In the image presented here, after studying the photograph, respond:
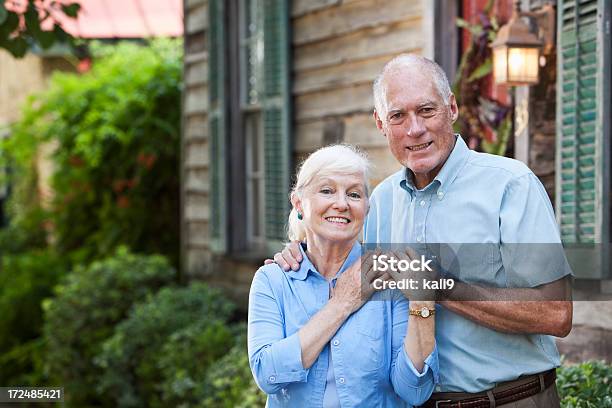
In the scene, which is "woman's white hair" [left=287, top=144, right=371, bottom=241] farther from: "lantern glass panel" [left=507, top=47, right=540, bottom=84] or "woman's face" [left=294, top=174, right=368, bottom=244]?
"lantern glass panel" [left=507, top=47, right=540, bottom=84]

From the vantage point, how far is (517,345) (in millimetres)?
2812

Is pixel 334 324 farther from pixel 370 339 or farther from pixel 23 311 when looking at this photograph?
pixel 23 311

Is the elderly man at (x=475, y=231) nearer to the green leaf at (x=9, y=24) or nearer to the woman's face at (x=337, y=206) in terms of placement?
the woman's face at (x=337, y=206)

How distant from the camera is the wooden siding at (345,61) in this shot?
618 cm

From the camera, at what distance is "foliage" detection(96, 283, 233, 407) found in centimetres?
743

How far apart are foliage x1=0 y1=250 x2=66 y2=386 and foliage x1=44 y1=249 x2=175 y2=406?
1178mm

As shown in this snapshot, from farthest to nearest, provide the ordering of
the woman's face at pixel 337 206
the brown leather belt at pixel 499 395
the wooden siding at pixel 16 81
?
the wooden siding at pixel 16 81
the woman's face at pixel 337 206
the brown leather belt at pixel 499 395

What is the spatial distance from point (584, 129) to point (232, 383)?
9.19 ft

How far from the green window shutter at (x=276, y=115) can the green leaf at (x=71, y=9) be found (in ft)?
5.30

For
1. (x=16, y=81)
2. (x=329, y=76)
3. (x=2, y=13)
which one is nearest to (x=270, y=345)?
(x=2, y=13)

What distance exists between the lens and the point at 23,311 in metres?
11.0

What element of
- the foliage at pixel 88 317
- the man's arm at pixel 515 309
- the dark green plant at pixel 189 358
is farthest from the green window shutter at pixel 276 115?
the man's arm at pixel 515 309

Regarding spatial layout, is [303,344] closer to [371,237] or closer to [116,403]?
[371,237]

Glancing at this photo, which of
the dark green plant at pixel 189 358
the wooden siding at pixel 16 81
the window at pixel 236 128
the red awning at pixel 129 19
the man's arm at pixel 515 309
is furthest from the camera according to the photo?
the wooden siding at pixel 16 81
